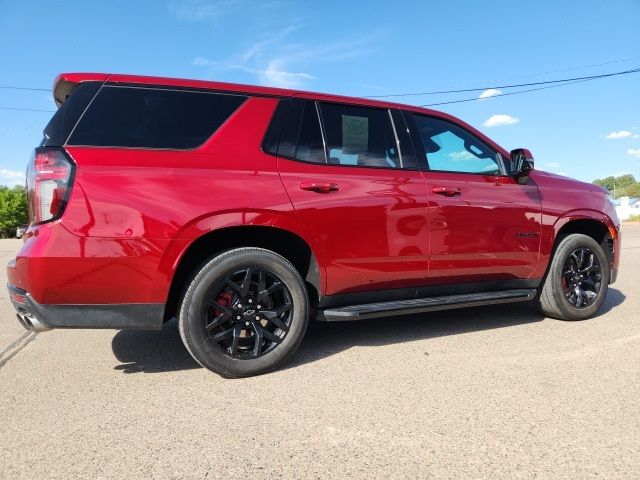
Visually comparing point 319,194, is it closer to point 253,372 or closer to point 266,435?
point 253,372

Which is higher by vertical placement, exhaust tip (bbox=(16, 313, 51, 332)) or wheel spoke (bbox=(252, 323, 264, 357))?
exhaust tip (bbox=(16, 313, 51, 332))

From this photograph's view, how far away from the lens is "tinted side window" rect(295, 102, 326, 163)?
3.07 m

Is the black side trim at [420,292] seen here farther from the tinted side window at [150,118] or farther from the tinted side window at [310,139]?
the tinted side window at [150,118]

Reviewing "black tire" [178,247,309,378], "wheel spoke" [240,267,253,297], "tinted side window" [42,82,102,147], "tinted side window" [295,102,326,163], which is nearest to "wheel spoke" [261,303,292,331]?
"black tire" [178,247,309,378]

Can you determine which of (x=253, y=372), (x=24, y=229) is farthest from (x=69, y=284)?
(x=253, y=372)

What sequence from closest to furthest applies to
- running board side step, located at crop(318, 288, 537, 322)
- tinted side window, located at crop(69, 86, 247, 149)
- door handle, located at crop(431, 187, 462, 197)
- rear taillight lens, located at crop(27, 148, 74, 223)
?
rear taillight lens, located at crop(27, 148, 74, 223)
tinted side window, located at crop(69, 86, 247, 149)
running board side step, located at crop(318, 288, 537, 322)
door handle, located at crop(431, 187, 462, 197)

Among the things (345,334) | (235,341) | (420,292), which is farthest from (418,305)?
(235,341)

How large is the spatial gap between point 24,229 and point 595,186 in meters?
4.74

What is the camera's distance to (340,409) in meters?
2.33

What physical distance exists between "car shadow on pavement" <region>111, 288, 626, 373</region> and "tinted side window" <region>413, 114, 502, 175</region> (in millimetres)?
A: 1335

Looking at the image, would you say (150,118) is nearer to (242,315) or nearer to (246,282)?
(246,282)

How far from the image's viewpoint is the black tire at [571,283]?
4.02 metres

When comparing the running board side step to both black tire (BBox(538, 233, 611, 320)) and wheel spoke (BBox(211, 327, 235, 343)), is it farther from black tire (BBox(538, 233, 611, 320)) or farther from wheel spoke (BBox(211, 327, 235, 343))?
wheel spoke (BBox(211, 327, 235, 343))

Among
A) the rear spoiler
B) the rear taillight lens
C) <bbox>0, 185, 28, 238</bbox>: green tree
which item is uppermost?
the rear spoiler
